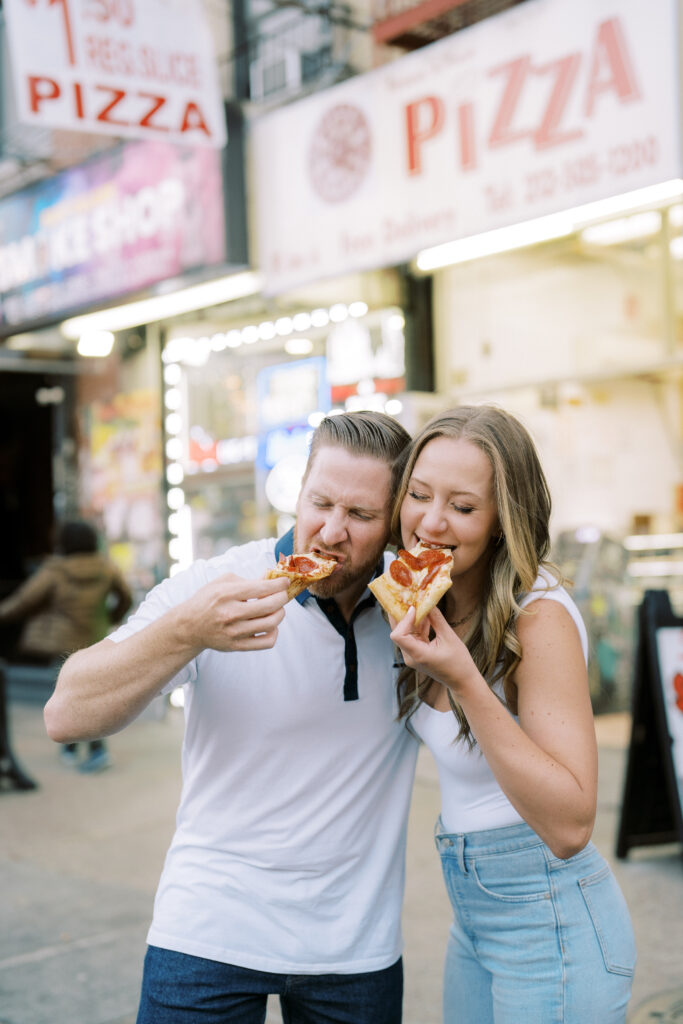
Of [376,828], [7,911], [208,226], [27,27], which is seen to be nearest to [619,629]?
[208,226]

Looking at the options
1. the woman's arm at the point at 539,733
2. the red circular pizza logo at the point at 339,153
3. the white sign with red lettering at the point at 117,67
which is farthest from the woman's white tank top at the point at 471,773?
the red circular pizza logo at the point at 339,153

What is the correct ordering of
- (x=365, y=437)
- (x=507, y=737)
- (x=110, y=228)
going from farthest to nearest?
(x=110, y=228), (x=365, y=437), (x=507, y=737)

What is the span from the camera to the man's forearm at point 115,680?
2004 millimetres

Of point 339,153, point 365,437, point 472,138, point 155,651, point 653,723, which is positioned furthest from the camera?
point 339,153

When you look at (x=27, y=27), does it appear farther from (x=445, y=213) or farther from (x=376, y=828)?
(x=376, y=828)

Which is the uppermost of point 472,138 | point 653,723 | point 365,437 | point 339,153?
point 339,153

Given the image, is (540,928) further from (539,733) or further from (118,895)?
(118,895)

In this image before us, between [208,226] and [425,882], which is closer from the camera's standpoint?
[425,882]

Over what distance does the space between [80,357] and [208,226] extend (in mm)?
4147

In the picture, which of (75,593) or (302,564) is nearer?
(302,564)

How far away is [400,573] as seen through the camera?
2107 millimetres

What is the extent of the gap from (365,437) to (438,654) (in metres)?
0.63

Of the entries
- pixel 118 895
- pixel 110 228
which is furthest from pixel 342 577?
pixel 110 228

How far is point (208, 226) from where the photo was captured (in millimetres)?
8977
